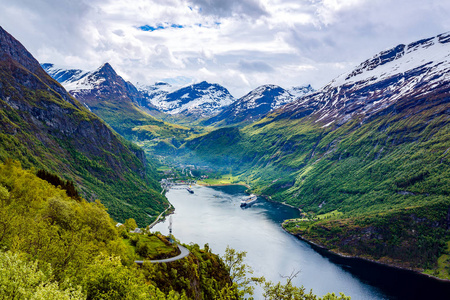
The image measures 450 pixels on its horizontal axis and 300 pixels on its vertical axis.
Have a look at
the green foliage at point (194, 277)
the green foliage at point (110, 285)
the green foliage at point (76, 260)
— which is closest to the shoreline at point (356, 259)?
the green foliage at point (194, 277)

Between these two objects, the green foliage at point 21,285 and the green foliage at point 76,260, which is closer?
the green foliage at point 21,285

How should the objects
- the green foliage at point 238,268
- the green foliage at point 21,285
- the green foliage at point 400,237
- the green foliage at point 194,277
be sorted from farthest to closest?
the green foliage at point 400,237, the green foliage at point 238,268, the green foliage at point 194,277, the green foliage at point 21,285

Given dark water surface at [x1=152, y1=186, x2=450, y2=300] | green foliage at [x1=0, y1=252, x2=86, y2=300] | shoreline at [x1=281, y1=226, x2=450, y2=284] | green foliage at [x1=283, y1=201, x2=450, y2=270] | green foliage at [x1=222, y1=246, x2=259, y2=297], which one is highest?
green foliage at [x1=283, y1=201, x2=450, y2=270]

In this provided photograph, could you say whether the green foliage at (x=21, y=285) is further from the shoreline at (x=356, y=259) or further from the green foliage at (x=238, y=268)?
the shoreline at (x=356, y=259)

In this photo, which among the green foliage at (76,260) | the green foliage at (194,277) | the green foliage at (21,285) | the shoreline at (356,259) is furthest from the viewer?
the shoreline at (356,259)

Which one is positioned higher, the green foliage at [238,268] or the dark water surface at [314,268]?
the dark water surface at [314,268]

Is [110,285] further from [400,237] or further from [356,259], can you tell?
[400,237]

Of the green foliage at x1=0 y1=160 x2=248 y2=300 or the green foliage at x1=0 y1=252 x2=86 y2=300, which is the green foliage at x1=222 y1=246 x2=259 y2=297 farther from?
the green foliage at x1=0 y1=252 x2=86 y2=300

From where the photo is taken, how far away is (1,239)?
122ft

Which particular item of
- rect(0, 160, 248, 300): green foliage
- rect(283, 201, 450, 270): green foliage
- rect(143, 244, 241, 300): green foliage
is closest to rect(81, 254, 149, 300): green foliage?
rect(0, 160, 248, 300): green foliage

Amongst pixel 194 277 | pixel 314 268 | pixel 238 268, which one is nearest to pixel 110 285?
pixel 194 277

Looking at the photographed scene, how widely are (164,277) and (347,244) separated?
526 ft

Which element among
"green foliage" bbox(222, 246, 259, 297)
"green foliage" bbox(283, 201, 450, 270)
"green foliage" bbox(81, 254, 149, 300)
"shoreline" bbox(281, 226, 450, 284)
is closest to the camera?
"green foliage" bbox(81, 254, 149, 300)

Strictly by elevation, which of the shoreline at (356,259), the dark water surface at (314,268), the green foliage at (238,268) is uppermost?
the shoreline at (356,259)
